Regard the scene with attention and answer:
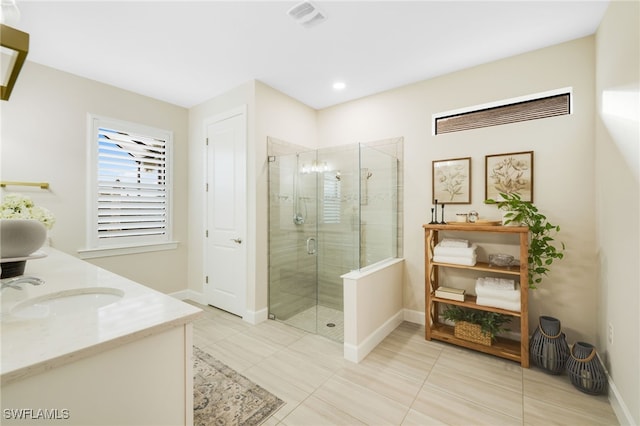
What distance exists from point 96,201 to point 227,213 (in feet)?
4.65

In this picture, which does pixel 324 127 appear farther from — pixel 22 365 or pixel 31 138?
pixel 22 365

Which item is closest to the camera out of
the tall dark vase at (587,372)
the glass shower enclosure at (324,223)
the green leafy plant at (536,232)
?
the tall dark vase at (587,372)

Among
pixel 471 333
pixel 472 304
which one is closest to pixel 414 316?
pixel 471 333

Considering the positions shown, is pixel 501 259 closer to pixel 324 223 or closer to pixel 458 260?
pixel 458 260

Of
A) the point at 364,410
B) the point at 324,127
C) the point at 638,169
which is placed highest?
the point at 324,127

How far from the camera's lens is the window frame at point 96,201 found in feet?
9.95

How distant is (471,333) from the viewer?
2514mm

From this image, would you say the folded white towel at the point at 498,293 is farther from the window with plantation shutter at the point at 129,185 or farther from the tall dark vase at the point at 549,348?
the window with plantation shutter at the point at 129,185

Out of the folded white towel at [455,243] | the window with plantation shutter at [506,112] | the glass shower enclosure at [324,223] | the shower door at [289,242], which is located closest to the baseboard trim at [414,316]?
the glass shower enclosure at [324,223]

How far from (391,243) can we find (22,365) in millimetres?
2968

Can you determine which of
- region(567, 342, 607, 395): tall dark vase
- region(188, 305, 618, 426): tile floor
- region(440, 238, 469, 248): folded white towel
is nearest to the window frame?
region(188, 305, 618, 426): tile floor

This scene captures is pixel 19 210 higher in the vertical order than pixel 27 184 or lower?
lower

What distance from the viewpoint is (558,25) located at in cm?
216

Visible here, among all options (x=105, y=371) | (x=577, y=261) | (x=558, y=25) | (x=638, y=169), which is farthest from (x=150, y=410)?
(x=558, y=25)
